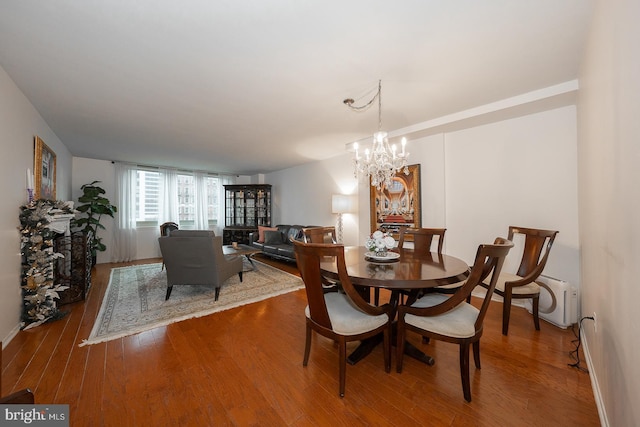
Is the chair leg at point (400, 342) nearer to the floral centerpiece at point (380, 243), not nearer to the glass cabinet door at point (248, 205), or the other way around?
the floral centerpiece at point (380, 243)

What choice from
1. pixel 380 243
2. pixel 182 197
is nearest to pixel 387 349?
pixel 380 243

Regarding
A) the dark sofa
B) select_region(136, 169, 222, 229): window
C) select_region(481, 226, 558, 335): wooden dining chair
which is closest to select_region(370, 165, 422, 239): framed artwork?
select_region(481, 226, 558, 335): wooden dining chair

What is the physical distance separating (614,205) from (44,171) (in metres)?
5.27

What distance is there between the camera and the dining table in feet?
5.07

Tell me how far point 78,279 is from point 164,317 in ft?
4.94

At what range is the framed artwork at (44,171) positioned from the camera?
2.74m

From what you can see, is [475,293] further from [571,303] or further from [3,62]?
[3,62]

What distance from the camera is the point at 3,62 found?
197cm

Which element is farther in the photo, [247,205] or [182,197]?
[247,205]

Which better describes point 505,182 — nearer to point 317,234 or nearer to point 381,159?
point 381,159

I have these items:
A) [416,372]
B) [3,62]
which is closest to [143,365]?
[416,372]

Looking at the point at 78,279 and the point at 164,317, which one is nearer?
the point at 164,317

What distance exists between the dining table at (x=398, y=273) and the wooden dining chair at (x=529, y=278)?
66 centimetres

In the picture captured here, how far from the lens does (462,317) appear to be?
1.65 metres
